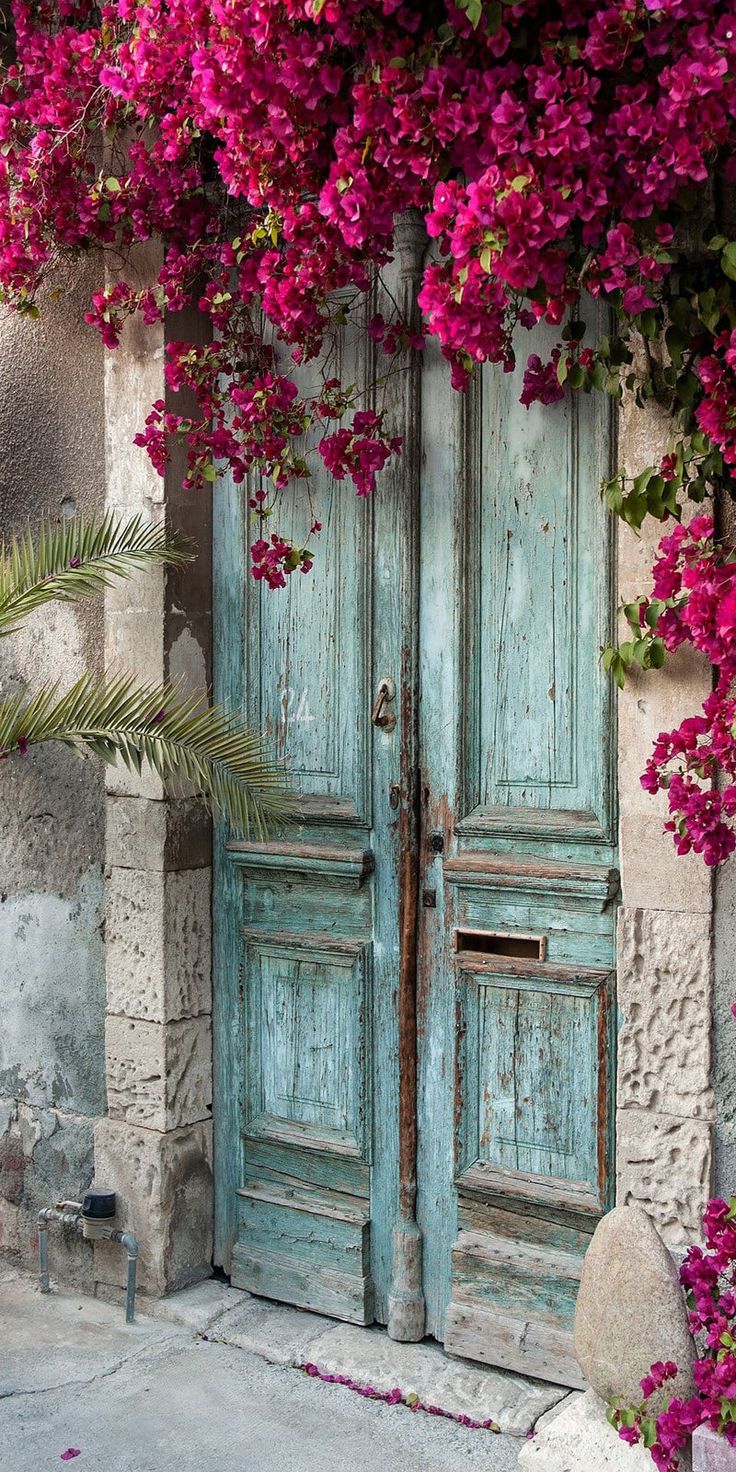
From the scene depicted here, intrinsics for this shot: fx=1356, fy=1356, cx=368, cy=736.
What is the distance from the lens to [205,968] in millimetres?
3746

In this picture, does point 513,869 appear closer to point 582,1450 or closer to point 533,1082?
point 533,1082

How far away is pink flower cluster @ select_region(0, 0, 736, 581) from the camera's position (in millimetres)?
2326

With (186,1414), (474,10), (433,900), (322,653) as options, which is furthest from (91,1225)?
(474,10)

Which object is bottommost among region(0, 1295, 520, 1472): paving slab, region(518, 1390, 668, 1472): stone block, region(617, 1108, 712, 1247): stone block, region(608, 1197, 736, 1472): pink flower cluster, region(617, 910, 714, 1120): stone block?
region(0, 1295, 520, 1472): paving slab

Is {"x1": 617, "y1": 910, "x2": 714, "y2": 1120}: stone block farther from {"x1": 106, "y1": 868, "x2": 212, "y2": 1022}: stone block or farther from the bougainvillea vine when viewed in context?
{"x1": 106, "y1": 868, "x2": 212, "y2": 1022}: stone block

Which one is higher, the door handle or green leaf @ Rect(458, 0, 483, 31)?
green leaf @ Rect(458, 0, 483, 31)

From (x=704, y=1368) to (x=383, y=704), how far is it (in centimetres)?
168

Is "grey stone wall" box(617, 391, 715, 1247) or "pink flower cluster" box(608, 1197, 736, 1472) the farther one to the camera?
"grey stone wall" box(617, 391, 715, 1247)

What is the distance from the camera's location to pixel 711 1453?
2229mm

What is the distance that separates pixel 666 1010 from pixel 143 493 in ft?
6.37

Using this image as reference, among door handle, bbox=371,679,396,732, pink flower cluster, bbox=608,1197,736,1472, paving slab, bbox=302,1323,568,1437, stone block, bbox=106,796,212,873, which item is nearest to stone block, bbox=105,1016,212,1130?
stone block, bbox=106,796,212,873

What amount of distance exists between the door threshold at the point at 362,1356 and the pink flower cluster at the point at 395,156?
6.98 ft

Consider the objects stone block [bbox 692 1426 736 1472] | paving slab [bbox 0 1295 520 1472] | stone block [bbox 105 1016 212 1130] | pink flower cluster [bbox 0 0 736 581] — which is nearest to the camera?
stone block [bbox 692 1426 736 1472]

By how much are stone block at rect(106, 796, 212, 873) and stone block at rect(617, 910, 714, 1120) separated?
1327 millimetres
